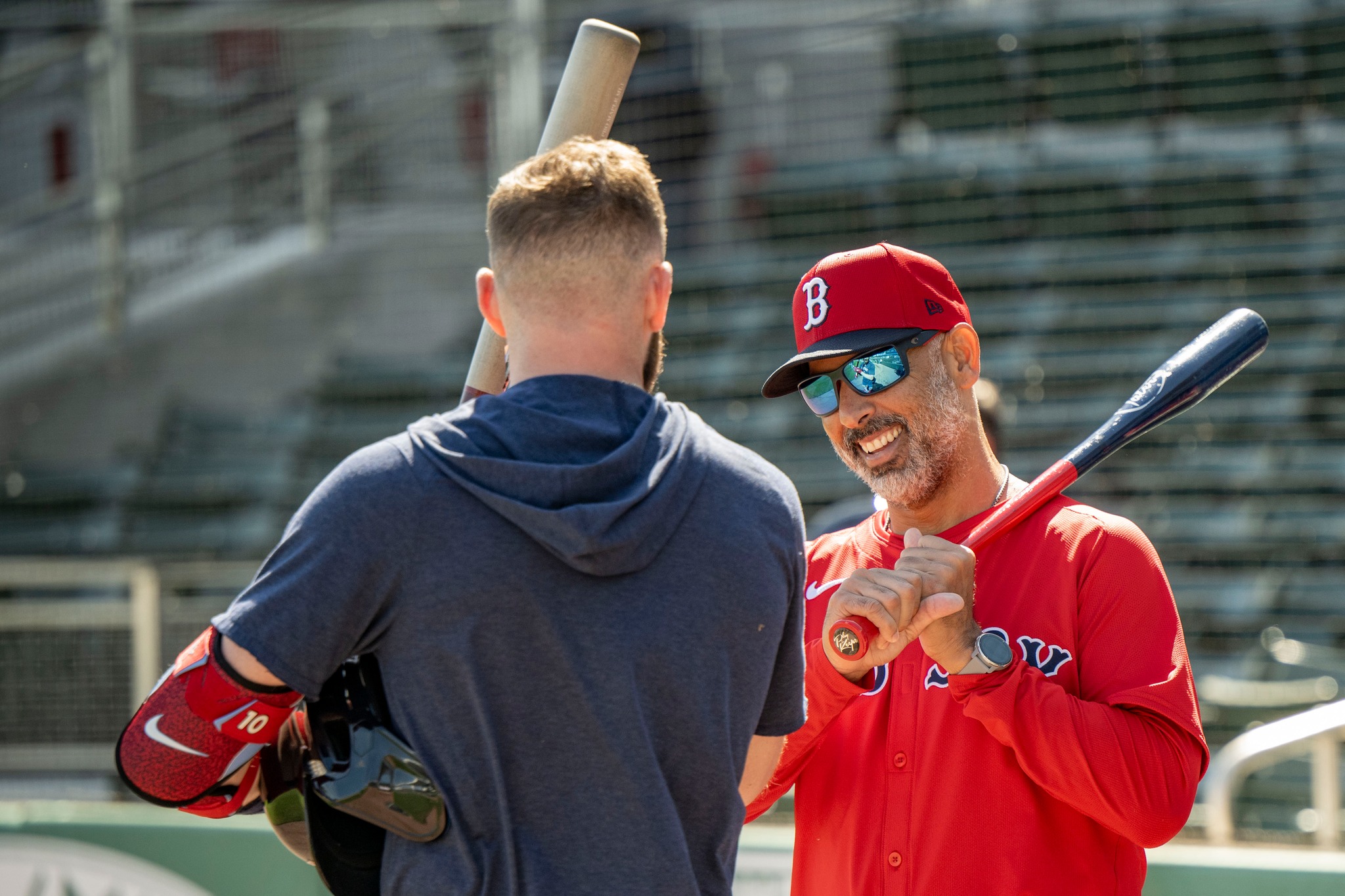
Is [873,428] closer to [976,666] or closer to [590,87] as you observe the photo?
[976,666]

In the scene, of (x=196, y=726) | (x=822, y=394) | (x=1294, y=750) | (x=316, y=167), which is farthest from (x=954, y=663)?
(x=316, y=167)

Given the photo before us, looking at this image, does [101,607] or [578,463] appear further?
[101,607]

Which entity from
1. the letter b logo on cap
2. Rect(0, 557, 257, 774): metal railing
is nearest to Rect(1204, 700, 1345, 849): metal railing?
the letter b logo on cap

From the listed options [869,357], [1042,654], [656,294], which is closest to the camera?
[656,294]

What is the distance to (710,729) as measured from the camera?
1.29 meters

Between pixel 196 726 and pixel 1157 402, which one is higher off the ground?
pixel 1157 402

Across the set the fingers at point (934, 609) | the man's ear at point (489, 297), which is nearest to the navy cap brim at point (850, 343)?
the fingers at point (934, 609)

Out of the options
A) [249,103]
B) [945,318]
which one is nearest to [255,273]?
[249,103]

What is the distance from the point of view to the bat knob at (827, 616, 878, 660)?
5.36 feet

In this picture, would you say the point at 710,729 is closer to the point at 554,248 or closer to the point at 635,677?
the point at 635,677

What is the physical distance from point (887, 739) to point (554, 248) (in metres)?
0.84

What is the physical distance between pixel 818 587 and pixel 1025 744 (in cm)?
43

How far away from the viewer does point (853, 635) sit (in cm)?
163

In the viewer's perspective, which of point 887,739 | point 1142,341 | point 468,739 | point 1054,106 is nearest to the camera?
point 468,739
